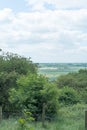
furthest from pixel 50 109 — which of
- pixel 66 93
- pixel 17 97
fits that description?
pixel 66 93

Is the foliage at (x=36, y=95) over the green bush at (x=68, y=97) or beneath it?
over

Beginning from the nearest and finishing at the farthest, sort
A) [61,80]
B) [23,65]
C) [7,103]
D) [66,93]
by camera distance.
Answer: [7,103] → [23,65] → [66,93] → [61,80]

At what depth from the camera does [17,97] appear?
23188mm

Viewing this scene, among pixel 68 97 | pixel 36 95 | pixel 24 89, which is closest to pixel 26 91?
pixel 24 89

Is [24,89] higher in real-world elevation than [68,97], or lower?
higher

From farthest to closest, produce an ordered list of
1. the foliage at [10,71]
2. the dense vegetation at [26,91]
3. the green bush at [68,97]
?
1. the green bush at [68,97]
2. the foliage at [10,71]
3. the dense vegetation at [26,91]

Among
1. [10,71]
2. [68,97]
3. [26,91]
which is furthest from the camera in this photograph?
[68,97]

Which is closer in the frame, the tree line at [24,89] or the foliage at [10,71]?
the tree line at [24,89]

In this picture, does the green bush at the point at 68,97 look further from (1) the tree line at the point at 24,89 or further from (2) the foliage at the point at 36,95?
(2) the foliage at the point at 36,95

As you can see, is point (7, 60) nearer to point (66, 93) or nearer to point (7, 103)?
point (7, 103)

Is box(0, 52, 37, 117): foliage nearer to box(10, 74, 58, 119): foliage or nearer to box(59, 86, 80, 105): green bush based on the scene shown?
box(10, 74, 58, 119): foliage

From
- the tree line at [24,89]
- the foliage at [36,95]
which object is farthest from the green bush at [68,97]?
the foliage at [36,95]

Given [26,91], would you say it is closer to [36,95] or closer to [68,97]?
[36,95]

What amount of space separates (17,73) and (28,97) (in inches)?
232
